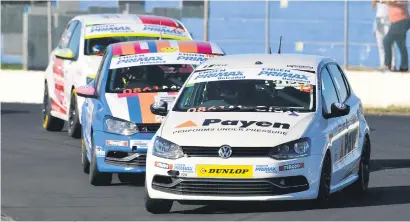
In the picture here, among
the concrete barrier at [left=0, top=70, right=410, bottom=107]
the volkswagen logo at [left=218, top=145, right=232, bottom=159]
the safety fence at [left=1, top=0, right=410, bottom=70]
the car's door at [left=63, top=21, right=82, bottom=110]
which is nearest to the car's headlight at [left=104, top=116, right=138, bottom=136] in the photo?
the volkswagen logo at [left=218, top=145, right=232, bottom=159]

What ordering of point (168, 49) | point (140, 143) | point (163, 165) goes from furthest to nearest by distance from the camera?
point (168, 49) → point (140, 143) → point (163, 165)

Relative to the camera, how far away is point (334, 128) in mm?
12211

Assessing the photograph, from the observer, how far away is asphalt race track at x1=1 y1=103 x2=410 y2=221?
38.2 ft

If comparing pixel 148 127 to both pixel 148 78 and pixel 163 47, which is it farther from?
pixel 163 47

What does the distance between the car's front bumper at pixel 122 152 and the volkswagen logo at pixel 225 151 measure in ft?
7.85

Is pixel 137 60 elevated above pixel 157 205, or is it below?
above

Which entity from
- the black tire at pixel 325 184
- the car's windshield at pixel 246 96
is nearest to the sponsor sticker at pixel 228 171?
the black tire at pixel 325 184

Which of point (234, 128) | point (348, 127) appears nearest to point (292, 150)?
point (234, 128)

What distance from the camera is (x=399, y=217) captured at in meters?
11.3

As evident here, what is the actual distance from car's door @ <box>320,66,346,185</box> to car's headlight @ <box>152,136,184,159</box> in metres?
1.36

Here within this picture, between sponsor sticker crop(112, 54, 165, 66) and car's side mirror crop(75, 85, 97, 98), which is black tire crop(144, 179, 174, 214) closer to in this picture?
car's side mirror crop(75, 85, 97, 98)

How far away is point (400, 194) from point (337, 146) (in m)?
1.18

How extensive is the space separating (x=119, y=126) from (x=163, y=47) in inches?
94.5

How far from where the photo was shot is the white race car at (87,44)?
743 inches
